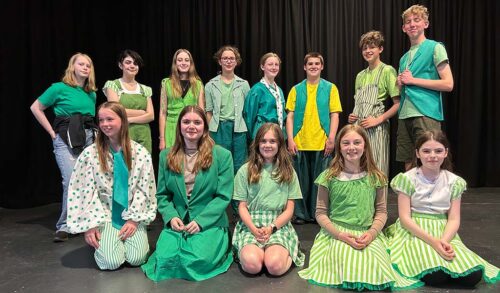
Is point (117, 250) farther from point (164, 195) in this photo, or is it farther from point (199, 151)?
point (199, 151)

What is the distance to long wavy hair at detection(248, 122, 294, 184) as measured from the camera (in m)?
2.68

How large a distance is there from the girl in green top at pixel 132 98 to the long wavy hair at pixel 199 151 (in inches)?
34.4

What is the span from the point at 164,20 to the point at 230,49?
188cm

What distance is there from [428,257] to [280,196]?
0.85m

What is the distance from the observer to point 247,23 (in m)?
5.07

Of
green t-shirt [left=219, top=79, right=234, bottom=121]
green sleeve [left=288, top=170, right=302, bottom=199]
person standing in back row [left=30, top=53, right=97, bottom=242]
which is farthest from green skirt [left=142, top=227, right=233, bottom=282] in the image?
green t-shirt [left=219, top=79, right=234, bottom=121]

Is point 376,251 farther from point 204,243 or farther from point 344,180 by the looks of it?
point 204,243

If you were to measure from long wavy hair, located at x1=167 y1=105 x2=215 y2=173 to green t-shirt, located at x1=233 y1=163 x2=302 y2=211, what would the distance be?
221mm

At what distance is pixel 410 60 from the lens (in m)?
3.01

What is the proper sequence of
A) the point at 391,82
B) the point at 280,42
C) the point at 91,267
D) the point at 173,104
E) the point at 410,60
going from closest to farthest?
Answer: the point at 91,267 → the point at 410,60 → the point at 391,82 → the point at 173,104 → the point at 280,42

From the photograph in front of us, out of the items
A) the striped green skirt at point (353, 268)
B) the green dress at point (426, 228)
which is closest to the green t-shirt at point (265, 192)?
the striped green skirt at point (353, 268)

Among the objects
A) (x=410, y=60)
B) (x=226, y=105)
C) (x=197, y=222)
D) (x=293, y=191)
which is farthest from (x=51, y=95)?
(x=410, y=60)

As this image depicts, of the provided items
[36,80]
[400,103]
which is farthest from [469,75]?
[36,80]

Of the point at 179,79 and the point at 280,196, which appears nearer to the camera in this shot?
the point at 280,196
